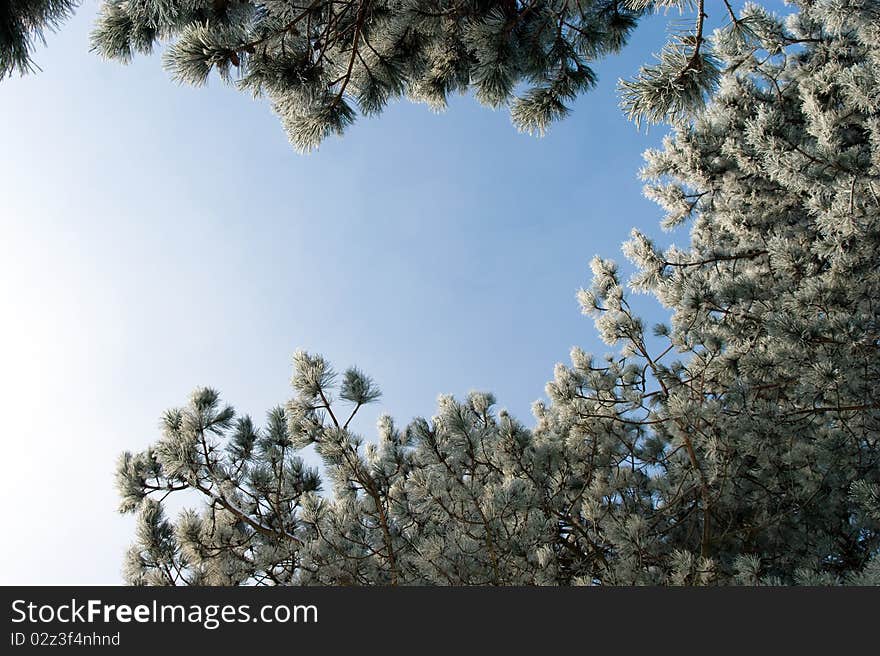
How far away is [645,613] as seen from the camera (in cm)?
221

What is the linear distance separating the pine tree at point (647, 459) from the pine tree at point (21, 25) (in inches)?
86.6

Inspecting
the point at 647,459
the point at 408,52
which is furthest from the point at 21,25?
the point at 647,459

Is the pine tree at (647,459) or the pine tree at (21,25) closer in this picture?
the pine tree at (21,25)

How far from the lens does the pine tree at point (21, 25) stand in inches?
77.9

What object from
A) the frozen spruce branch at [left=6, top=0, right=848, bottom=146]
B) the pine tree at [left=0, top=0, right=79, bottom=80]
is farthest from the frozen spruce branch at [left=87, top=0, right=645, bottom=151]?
the pine tree at [left=0, top=0, right=79, bottom=80]

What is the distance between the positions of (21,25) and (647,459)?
15.7ft

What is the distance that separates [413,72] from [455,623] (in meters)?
3.26

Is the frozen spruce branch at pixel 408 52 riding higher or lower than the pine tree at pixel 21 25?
higher

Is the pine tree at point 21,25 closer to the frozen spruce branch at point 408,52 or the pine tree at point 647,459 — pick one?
the frozen spruce branch at point 408,52

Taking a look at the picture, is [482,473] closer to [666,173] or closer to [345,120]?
[345,120]

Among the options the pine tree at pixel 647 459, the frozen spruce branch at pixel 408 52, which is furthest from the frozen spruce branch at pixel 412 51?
the pine tree at pixel 647 459

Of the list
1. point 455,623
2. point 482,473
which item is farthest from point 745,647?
point 482,473

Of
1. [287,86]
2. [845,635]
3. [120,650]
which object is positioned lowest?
[845,635]

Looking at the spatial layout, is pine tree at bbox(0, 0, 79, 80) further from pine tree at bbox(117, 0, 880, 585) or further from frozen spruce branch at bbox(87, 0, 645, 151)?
pine tree at bbox(117, 0, 880, 585)
